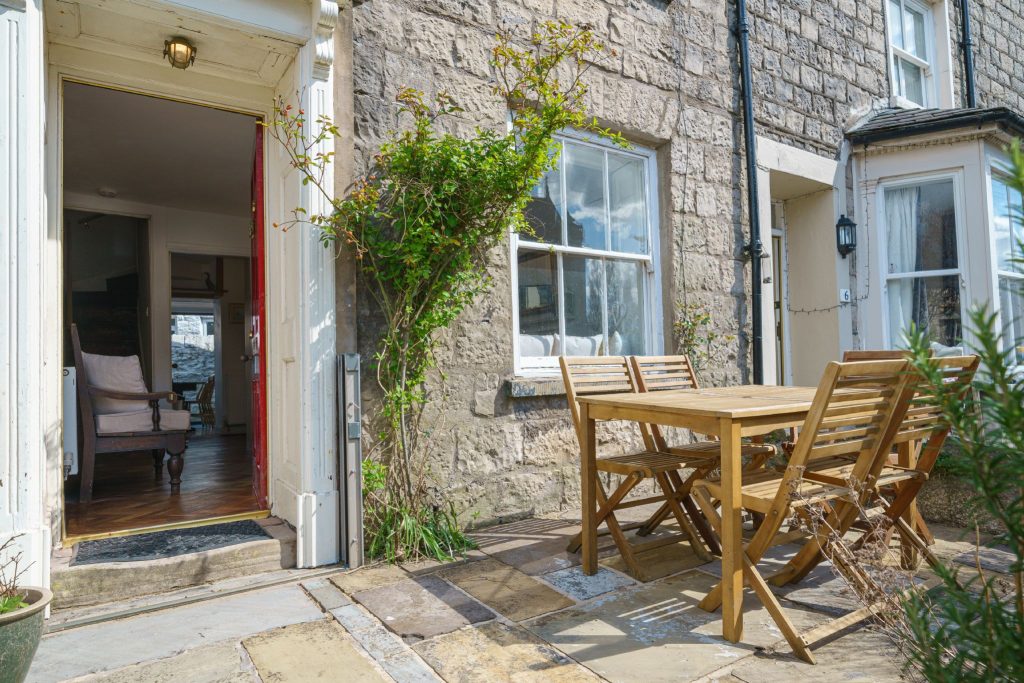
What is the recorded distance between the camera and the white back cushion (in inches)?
177

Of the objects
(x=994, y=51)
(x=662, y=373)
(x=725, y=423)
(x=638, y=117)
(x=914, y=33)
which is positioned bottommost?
(x=725, y=423)

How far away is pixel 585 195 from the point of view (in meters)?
4.46

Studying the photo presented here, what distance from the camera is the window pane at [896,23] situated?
269 inches

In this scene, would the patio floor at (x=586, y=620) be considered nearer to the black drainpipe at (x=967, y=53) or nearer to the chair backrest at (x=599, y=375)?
the chair backrest at (x=599, y=375)

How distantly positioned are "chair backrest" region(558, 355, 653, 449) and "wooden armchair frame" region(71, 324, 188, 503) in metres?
2.96

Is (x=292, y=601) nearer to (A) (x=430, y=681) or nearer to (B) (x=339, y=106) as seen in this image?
(A) (x=430, y=681)

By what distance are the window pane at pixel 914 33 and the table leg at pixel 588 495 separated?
6.73 meters

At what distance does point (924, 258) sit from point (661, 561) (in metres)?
4.64

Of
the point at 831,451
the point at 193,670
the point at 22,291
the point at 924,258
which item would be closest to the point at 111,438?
the point at 22,291

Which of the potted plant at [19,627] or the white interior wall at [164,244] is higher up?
the white interior wall at [164,244]

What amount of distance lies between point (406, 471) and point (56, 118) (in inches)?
92.6

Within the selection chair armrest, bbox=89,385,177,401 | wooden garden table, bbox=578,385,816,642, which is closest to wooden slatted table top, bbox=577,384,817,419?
wooden garden table, bbox=578,385,816,642

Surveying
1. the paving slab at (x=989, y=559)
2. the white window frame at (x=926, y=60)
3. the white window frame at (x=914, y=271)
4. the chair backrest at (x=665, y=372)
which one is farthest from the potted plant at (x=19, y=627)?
the white window frame at (x=926, y=60)

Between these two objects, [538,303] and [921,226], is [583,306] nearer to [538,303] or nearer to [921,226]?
[538,303]
